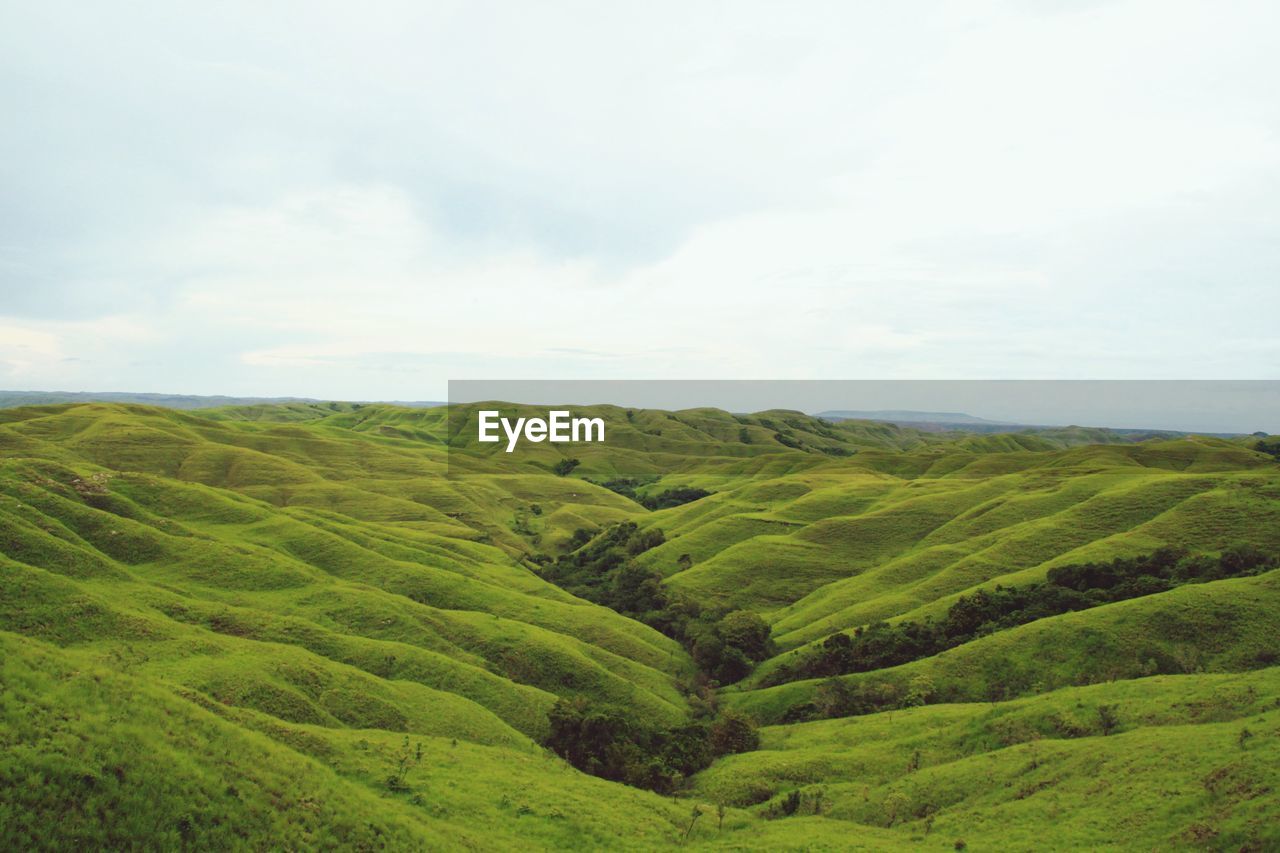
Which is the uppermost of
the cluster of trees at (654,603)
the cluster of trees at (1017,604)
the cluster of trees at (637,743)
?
the cluster of trees at (1017,604)

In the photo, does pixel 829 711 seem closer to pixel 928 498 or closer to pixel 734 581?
pixel 734 581

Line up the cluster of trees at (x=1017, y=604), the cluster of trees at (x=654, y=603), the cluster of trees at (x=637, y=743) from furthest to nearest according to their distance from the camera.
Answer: the cluster of trees at (x=654, y=603), the cluster of trees at (x=1017, y=604), the cluster of trees at (x=637, y=743)

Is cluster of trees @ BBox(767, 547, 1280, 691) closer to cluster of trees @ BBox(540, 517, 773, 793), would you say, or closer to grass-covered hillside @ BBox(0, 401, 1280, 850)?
grass-covered hillside @ BBox(0, 401, 1280, 850)

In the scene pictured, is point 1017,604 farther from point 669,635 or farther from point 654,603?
point 654,603

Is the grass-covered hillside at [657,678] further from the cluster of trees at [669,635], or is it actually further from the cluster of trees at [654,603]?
the cluster of trees at [654,603]

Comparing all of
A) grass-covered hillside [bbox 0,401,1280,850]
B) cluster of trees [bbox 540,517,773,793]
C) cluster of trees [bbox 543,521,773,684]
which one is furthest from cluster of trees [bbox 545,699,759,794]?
cluster of trees [bbox 543,521,773,684]

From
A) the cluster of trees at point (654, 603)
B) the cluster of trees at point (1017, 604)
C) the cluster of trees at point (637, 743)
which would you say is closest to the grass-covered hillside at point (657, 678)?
the cluster of trees at point (637, 743)
